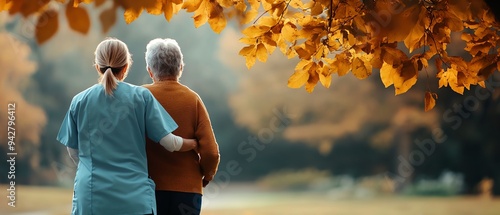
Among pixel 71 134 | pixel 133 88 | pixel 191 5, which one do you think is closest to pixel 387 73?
pixel 191 5

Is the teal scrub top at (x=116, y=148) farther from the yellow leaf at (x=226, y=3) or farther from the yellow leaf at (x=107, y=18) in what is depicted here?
the yellow leaf at (x=107, y=18)

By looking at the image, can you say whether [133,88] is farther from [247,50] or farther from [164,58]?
[247,50]

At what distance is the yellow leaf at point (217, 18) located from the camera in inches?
93.0

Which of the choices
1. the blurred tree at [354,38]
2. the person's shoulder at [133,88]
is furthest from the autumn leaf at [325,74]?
the person's shoulder at [133,88]

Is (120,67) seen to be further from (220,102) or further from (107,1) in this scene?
(220,102)

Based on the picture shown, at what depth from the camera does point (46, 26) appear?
1.31 m

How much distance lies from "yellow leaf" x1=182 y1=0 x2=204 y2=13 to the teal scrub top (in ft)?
Answer: 1.52

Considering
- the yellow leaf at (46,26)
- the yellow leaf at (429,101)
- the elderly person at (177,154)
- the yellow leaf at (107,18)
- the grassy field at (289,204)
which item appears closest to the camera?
the yellow leaf at (46,26)

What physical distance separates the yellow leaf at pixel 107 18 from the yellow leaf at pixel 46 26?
0.09m

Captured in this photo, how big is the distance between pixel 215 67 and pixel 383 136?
124 inches

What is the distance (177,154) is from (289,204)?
10.5 m

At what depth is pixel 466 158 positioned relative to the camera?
42.3ft

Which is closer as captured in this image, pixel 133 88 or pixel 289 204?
pixel 133 88

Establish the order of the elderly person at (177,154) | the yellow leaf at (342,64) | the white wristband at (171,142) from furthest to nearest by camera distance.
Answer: the elderly person at (177,154), the white wristband at (171,142), the yellow leaf at (342,64)
